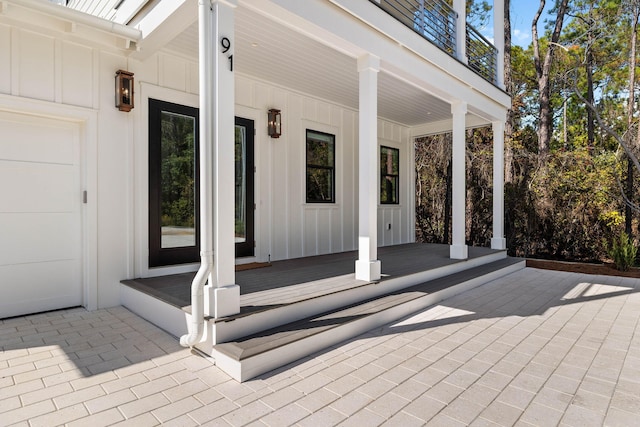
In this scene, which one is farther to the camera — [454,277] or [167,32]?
[454,277]

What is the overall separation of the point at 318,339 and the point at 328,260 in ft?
8.86

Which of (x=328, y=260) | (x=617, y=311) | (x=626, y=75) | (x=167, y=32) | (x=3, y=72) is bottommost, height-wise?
(x=617, y=311)

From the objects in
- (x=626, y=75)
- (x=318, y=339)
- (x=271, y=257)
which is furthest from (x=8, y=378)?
(x=626, y=75)

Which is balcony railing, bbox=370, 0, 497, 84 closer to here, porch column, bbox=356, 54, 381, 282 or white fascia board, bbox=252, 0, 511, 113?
white fascia board, bbox=252, 0, 511, 113

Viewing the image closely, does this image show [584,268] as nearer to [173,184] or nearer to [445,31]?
[445,31]

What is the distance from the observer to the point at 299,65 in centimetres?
471

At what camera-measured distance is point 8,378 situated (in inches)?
93.3

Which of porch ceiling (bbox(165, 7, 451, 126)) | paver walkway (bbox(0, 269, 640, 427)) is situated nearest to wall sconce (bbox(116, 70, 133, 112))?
porch ceiling (bbox(165, 7, 451, 126))

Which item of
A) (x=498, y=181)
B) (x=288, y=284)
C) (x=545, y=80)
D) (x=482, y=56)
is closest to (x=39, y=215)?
(x=288, y=284)

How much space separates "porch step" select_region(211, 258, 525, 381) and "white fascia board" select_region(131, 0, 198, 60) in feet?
8.89

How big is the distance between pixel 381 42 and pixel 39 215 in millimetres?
4116

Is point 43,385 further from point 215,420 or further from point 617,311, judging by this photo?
point 617,311

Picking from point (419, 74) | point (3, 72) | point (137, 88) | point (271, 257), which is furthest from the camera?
point (271, 257)

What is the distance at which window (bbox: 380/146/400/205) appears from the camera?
7.82 metres
